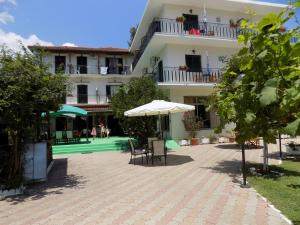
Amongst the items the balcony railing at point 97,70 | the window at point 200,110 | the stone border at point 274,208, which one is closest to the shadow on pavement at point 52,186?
the stone border at point 274,208

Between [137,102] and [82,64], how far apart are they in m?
16.8

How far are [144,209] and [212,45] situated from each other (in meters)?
17.6

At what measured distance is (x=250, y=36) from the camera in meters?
2.05

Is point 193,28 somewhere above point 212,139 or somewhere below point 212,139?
above

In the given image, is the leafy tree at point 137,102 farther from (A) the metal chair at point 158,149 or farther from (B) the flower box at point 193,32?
(B) the flower box at point 193,32

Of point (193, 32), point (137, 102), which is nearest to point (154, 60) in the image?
point (193, 32)

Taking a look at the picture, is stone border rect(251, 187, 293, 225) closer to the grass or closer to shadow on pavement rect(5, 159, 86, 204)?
the grass

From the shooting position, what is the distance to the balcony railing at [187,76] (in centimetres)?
1906

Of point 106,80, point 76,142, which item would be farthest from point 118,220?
point 106,80

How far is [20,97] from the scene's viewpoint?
679 cm

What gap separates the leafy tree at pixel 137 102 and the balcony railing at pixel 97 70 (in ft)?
47.1

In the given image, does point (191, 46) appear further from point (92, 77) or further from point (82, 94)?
point (82, 94)

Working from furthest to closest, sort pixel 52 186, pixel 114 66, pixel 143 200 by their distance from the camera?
pixel 114 66
pixel 52 186
pixel 143 200

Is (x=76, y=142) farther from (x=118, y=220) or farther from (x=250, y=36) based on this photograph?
(x=250, y=36)
